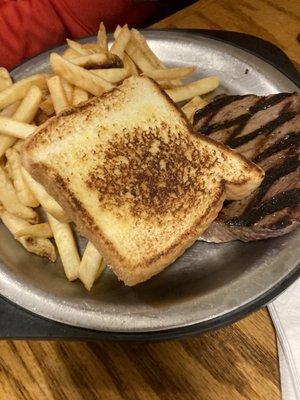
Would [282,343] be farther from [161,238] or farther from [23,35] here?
[23,35]

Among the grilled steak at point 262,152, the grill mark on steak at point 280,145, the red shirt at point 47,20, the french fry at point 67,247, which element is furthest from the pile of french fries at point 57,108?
the red shirt at point 47,20

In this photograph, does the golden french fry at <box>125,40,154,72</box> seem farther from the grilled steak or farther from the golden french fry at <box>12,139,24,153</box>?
the golden french fry at <box>12,139,24,153</box>

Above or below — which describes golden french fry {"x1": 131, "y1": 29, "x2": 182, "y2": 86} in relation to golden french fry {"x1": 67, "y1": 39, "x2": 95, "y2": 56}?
above

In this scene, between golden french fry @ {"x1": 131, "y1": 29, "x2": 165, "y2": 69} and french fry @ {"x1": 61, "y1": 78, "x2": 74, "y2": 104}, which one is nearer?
french fry @ {"x1": 61, "y1": 78, "x2": 74, "y2": 104}

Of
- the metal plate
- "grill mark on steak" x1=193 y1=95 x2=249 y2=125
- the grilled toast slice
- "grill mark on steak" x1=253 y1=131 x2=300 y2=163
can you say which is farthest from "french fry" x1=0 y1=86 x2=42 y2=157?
"grill mark on steak" x1=253 y1=131 x2=300 y2=163

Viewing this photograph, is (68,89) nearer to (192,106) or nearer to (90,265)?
(192,106)

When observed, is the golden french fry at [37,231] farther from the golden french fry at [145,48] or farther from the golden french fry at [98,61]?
the golden french fry at [145,48]

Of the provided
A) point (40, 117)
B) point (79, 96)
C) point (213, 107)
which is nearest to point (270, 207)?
point (213, 107)
